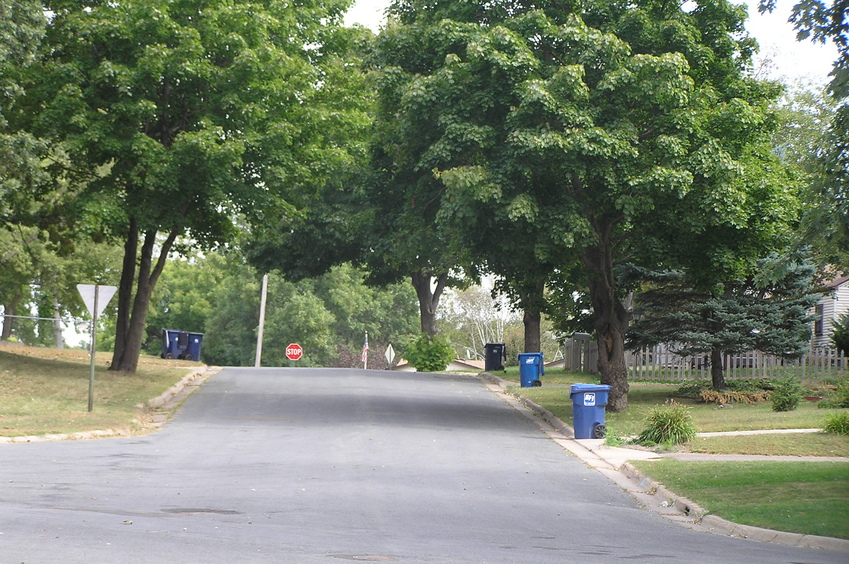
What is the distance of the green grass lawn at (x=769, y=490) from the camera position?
1055cm

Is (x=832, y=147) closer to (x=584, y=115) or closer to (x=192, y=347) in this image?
(x=584, y=115)

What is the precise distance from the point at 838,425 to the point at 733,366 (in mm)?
14001

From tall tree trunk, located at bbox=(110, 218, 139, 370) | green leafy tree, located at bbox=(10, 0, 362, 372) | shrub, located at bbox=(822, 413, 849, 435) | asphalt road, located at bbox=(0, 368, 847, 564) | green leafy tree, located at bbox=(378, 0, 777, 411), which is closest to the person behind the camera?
asphalt road, located at bbox=(0, 368, 847, 564)

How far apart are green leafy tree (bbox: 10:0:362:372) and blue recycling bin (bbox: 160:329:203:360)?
13.8 m

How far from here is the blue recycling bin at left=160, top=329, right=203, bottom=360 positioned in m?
41.7

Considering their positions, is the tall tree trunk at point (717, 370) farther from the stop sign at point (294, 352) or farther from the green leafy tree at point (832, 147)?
the stop sign at point (294, 352)

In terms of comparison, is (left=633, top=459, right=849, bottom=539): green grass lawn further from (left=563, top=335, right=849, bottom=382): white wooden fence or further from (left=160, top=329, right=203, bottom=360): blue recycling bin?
(left=160, top=329, right=203, bottom=360): blue recycling bin

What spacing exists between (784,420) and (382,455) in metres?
9.30

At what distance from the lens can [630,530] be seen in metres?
10.3

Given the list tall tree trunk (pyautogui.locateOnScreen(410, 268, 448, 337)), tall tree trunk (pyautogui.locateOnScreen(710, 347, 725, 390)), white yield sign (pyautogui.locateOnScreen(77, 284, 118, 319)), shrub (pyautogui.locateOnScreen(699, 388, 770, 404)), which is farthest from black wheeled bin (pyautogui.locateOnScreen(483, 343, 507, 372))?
white yield sign (pyautogui.locateOnScreen(77, 284, 118, 319))

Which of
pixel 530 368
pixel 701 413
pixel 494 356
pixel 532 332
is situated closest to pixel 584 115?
pixel 701 413

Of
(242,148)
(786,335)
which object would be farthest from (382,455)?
(786,335)

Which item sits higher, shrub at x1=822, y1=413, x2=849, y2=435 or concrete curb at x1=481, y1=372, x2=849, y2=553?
shrub at x1=822, y1=413, x2=849, y2=435

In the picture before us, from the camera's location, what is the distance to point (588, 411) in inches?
743
